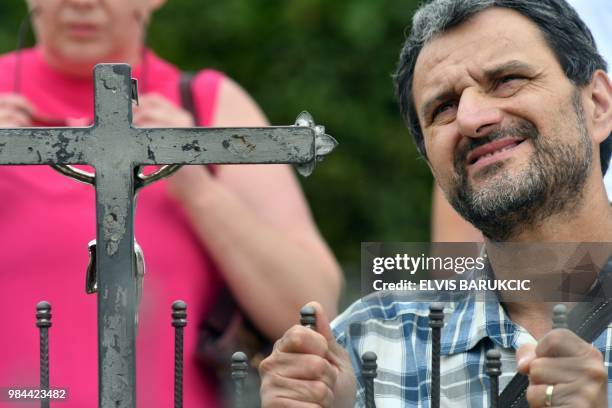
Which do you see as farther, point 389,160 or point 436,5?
point 389,160

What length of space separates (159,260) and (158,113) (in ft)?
1.12

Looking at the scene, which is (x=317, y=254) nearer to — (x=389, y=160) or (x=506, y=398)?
(x=506, y=398)

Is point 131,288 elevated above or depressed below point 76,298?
below

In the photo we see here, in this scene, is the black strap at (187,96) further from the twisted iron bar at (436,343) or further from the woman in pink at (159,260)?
the twisted iron bar at (436,343)

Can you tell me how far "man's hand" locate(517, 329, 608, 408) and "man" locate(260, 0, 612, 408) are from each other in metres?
0.35

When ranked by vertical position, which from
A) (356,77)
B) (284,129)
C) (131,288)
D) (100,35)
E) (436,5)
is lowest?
(131,288)

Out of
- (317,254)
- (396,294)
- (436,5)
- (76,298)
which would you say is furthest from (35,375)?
(436,5)

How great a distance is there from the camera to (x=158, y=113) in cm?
317

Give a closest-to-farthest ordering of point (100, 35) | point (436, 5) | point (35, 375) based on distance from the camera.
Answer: point (436, 5), point (35, 375), point (100, 35)

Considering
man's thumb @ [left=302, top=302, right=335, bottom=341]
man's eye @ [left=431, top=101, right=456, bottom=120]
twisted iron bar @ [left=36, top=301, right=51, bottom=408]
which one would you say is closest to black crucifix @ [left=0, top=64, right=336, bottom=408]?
twisted iron bar @ [left=36, top=301, right=51, bottom=408]

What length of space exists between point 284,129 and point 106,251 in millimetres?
331

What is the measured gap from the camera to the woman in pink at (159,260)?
3037 mm

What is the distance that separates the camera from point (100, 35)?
336 cm

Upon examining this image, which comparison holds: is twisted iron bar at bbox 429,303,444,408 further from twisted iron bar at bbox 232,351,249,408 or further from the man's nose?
the man's nose
